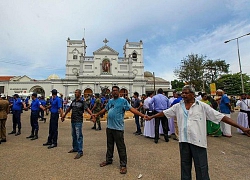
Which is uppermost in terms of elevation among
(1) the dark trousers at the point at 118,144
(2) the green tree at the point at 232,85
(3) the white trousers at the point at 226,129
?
(2) the green tree at the point at 232,85

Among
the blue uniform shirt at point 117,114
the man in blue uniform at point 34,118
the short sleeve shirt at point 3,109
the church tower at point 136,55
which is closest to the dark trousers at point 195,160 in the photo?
the blue uniform shirt at point 117,114

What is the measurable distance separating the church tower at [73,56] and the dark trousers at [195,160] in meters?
38.6

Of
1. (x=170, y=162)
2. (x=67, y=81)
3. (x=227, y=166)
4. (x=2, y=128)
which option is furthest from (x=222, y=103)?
(x=67, y=81)

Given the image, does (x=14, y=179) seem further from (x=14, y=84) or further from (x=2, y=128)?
(x=14, y=84)

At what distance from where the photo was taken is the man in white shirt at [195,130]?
2.15 m

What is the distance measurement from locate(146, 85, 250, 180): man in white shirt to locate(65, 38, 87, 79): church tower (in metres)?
38.5

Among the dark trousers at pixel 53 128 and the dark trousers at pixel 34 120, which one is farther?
the dark trousers at pixel 34 120

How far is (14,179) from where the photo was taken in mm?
2836

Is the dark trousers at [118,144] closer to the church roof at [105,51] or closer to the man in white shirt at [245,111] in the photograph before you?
the man in white shirt at [245,111]

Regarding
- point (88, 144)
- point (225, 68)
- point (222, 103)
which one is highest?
point (225, 68)

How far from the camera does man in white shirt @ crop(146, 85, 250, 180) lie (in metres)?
2.15

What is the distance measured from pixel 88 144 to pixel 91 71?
109ft

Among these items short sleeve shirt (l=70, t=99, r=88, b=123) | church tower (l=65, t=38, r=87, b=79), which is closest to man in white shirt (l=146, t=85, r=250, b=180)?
short sleeve shirt (l=70, t=99, r=88, b=123)

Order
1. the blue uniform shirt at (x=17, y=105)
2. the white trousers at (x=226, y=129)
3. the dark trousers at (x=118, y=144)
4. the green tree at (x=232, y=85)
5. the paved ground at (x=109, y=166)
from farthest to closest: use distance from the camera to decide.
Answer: the green tree at (x=232, y=85) → the blue uniform shirt at (x=17, y=105) → the white trousers at (x=226, y=129) → the dark trousers at (x=118, y=144) → the paved ground at (x=109, y=166)
